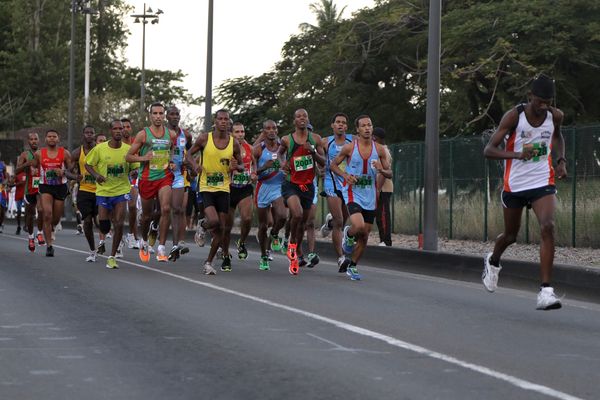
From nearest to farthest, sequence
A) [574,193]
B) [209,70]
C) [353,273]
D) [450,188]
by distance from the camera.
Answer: [353,273] < [574,193] < [450,188] < [209,70]

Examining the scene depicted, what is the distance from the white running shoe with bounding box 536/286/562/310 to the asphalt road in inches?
6.8

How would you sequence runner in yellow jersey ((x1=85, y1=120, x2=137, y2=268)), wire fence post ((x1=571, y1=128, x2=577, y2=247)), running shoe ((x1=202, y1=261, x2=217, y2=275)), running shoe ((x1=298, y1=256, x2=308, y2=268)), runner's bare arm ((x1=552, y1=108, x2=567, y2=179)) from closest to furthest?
runner's bare arm ((x1=552, y1=108, x2=567, y2=179)) → running shoe ((x1=202, y1=261, x2=217, y2=275)) → runner in yellow jersey ((x1=85, y1=120, x2=137, y2=268)) → running shoe ((x1=298, y1=256, x2=308, y2=268)) → wire fence post ((x1=571, y1=128, x2=577, y2=247))

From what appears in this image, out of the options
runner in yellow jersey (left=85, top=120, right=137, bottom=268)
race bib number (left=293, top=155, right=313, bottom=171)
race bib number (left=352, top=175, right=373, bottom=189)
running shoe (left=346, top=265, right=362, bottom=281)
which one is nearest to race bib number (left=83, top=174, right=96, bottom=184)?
runner in yellow jersey (left=85, top=120, right=137, bottom=268)

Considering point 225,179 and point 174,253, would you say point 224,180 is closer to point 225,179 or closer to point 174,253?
point 225,179

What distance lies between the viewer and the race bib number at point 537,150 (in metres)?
11.9

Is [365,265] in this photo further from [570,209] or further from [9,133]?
[9,133]

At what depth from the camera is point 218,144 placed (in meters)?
16.9

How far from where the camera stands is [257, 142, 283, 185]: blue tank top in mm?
18734

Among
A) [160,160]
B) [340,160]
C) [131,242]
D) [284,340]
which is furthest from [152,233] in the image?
[284,340]

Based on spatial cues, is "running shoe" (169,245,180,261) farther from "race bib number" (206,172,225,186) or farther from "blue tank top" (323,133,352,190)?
"blue tank top" (323,133,352,190)

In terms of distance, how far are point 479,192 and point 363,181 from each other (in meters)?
8.87

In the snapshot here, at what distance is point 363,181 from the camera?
16.1 metres

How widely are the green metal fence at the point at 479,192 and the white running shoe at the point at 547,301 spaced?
9164mm

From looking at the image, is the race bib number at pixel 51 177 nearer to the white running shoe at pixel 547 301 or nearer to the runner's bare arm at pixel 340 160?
the runner's bare arm at pixel 340 160
